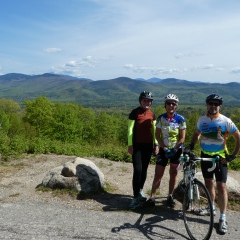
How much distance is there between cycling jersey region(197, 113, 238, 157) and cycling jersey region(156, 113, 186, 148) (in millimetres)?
624

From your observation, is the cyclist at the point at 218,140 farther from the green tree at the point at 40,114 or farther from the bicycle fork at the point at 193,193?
the green tree at the point at 40,114

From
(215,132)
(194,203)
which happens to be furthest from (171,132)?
(194,203)

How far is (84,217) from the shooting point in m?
5.77

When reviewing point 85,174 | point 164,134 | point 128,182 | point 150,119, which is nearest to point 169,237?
point 164,134

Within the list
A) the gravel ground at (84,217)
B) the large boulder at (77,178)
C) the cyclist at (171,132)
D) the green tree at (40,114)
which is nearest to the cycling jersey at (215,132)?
the cyclist at (171,132)

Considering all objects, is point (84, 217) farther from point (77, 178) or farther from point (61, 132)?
point (61, 132)

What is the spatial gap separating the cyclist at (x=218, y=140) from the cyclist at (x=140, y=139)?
4.40ft

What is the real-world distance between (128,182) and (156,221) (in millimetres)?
3263

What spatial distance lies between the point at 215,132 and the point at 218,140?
0.18m

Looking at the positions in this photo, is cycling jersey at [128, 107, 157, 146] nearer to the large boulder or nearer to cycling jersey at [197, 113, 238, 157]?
cycling jersey at [197, 113, 238, 157]

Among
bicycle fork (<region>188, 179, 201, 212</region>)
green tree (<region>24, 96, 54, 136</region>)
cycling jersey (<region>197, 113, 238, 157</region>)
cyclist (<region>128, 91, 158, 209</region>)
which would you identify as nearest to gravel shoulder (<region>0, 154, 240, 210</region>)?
cyclist (<region>128, 91, 158, 209</region>)

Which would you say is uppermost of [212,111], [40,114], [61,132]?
[212,111]

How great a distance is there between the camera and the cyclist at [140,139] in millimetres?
6398

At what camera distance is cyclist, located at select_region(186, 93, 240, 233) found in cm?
521
